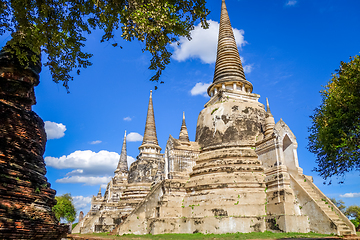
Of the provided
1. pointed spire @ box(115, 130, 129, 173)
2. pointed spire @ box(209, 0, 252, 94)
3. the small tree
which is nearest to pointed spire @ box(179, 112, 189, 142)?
pointed spire @ box(209, 0, 252, 94)

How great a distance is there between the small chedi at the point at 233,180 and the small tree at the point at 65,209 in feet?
127

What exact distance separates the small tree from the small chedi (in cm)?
3865

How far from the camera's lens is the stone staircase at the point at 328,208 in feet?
36.7

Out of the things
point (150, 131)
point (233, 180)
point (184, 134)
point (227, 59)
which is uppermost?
point (227, 59)

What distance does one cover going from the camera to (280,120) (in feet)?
49.6

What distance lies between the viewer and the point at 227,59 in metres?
21.4

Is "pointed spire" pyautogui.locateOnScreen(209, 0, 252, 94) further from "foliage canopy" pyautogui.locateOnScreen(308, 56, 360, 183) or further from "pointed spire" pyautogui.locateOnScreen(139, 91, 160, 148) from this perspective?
"pointed spire" pyautogui.locateOnScreen(139, 91, 160, 148)

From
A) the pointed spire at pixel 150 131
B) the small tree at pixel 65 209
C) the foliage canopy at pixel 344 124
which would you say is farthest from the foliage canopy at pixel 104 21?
the small tree at pixel 65 209

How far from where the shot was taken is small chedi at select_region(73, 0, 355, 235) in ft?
41.9

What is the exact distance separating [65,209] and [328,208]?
162 feet

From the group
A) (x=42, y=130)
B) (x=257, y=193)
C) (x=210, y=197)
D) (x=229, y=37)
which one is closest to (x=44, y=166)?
(x=42, y=130)

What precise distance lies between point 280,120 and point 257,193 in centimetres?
433

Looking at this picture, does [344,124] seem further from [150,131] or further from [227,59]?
[150,131]

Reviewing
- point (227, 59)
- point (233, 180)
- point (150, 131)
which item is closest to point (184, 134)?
point (233, 180)
